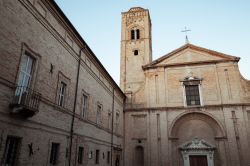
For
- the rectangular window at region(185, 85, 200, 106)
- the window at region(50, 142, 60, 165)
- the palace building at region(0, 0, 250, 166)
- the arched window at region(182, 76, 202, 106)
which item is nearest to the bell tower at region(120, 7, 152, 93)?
the palace building at region(0, 0, 250, 166)

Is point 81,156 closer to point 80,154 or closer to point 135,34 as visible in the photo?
point 80,154

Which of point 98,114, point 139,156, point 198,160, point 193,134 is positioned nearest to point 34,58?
point 98,114

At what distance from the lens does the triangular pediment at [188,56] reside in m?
22.4

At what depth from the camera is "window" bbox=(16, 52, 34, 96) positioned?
26.0 ft

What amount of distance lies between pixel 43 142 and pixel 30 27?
15.5 feet

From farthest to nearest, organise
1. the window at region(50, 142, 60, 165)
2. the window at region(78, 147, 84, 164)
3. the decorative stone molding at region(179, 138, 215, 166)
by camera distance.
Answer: the decorative stone molding at region(179, 138, 215, 166)
the window at region(78, 147, 84, 164)
the window at region(50, 142, 60, 165)

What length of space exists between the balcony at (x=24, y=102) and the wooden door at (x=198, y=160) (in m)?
16.0

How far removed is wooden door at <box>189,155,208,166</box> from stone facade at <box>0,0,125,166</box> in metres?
8.33

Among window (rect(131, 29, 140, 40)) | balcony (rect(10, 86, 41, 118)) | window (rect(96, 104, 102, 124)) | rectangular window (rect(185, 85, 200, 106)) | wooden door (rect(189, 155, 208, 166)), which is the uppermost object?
window (rect(131, 29, 140, 40))

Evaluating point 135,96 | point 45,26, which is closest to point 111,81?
point 135,96

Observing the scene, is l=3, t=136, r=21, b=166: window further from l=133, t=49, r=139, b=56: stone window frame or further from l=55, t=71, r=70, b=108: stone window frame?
l=133, t=49, r=139, b=56: stone window frame

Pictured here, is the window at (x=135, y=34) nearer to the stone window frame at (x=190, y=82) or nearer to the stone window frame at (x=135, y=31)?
the stone window frame at (x=135, y=31)

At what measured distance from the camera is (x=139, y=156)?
68.9ft

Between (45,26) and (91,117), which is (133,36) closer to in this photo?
(91,117)
